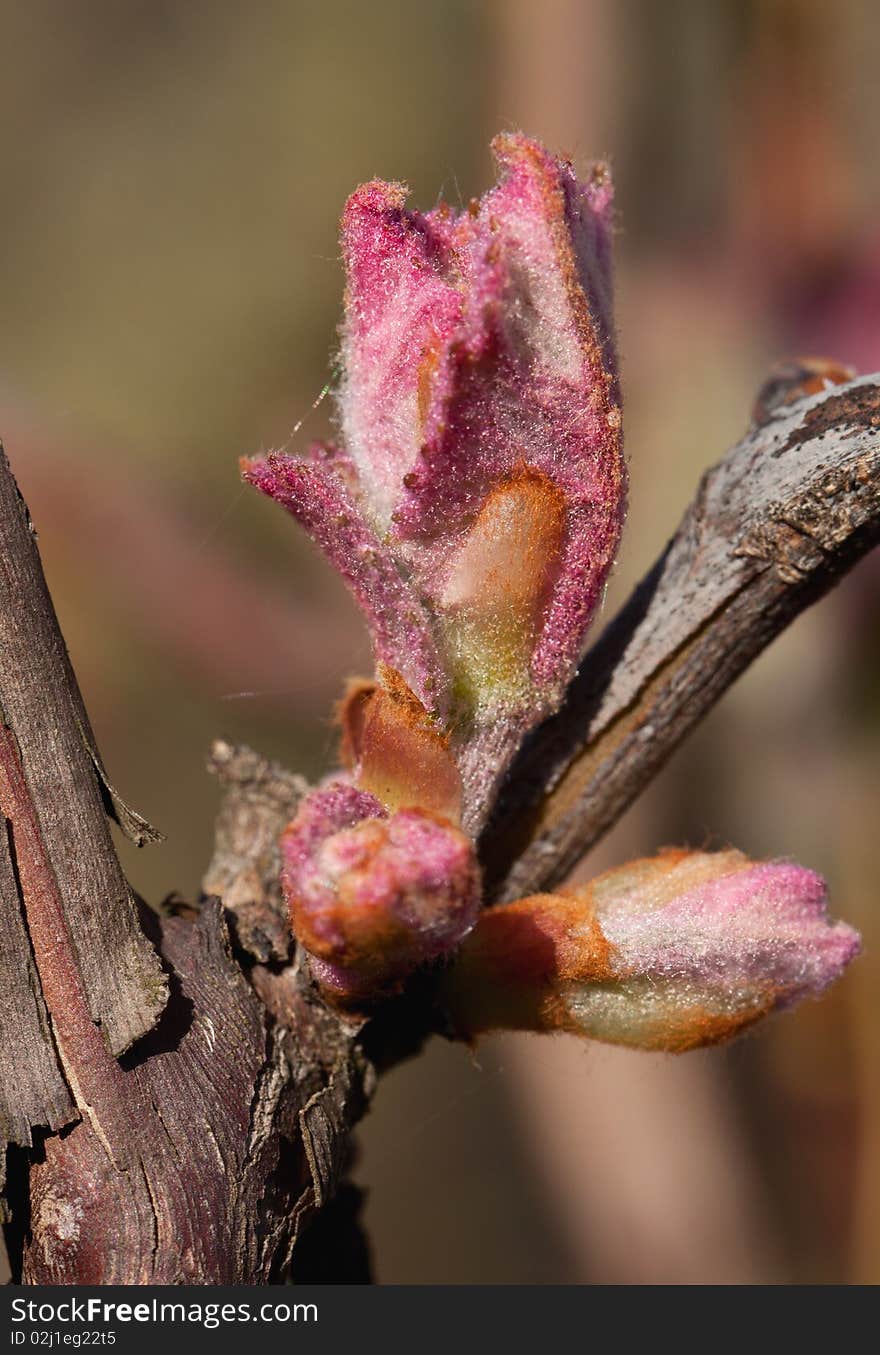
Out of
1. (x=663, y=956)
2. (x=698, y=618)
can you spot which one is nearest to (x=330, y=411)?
(x=698, y=618)

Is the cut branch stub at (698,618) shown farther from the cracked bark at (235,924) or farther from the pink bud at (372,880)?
the pink bud at (372,880)

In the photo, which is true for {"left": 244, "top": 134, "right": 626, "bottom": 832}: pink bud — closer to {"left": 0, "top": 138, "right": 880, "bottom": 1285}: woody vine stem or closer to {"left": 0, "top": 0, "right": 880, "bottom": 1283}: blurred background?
{"left": 0, "top": 138, "right": 880, "bottom": 1285}: woody vine stem

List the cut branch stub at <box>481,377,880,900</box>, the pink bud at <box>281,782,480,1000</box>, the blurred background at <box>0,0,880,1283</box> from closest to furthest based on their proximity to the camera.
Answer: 1. the pink bud at <box>281,782,480,1000</box>
2. the cut branch stub at <box>481,377,880,900</box>
3. the blurred background at <box>0,0,880,1283</box>

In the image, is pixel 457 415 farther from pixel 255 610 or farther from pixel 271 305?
pixel 271 305

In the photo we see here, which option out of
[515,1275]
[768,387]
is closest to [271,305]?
[515,1275]

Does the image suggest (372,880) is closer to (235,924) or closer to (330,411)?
(235,924)

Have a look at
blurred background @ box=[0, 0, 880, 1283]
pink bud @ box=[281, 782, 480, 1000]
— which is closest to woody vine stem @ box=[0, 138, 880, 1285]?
pink bud @ box=[281, 782, 480, 1000]
